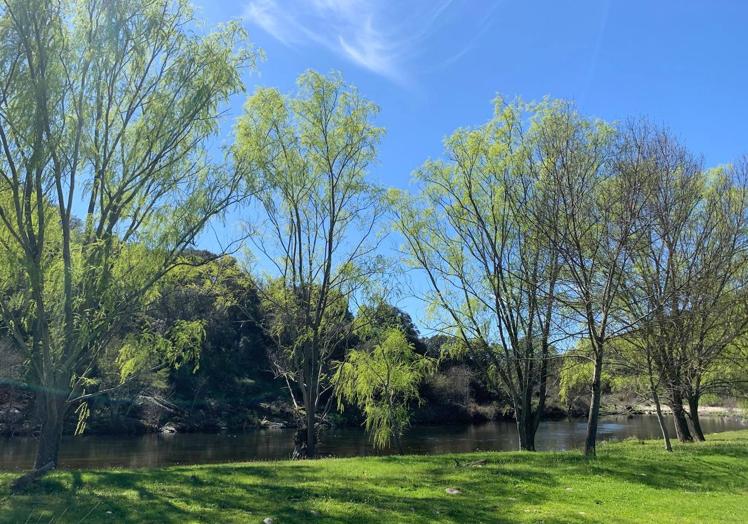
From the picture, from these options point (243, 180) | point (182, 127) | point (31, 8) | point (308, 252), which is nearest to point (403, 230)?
point (308, 252)

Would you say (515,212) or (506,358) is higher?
(515,212)

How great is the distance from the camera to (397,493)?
9.55 meters

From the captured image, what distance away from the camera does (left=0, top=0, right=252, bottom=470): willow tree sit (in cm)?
1004

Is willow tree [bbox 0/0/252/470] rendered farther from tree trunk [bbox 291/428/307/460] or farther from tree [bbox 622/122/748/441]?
tree [bbox 622/122/748/441]

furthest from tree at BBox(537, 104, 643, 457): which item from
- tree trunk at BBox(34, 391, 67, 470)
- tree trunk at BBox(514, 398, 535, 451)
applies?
tree trunk at BBox(34, 391, 67, 470)

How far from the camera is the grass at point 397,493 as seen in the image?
7.69 metres

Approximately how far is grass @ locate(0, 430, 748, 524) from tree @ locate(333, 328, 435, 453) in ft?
35.6

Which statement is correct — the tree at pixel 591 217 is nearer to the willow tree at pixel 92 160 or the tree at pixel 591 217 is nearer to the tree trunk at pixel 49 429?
the willow tree at pixel 92 160

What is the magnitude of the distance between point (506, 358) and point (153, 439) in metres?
32.5

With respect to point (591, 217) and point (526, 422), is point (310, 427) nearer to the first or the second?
point (526, 422)

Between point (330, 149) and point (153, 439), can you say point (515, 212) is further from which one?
point (153, 439)

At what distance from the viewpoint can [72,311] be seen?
420 inches

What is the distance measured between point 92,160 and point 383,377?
56.1 ft

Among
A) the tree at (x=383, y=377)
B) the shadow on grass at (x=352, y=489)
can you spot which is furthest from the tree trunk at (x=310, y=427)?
the tree at (x=383, y=377)
